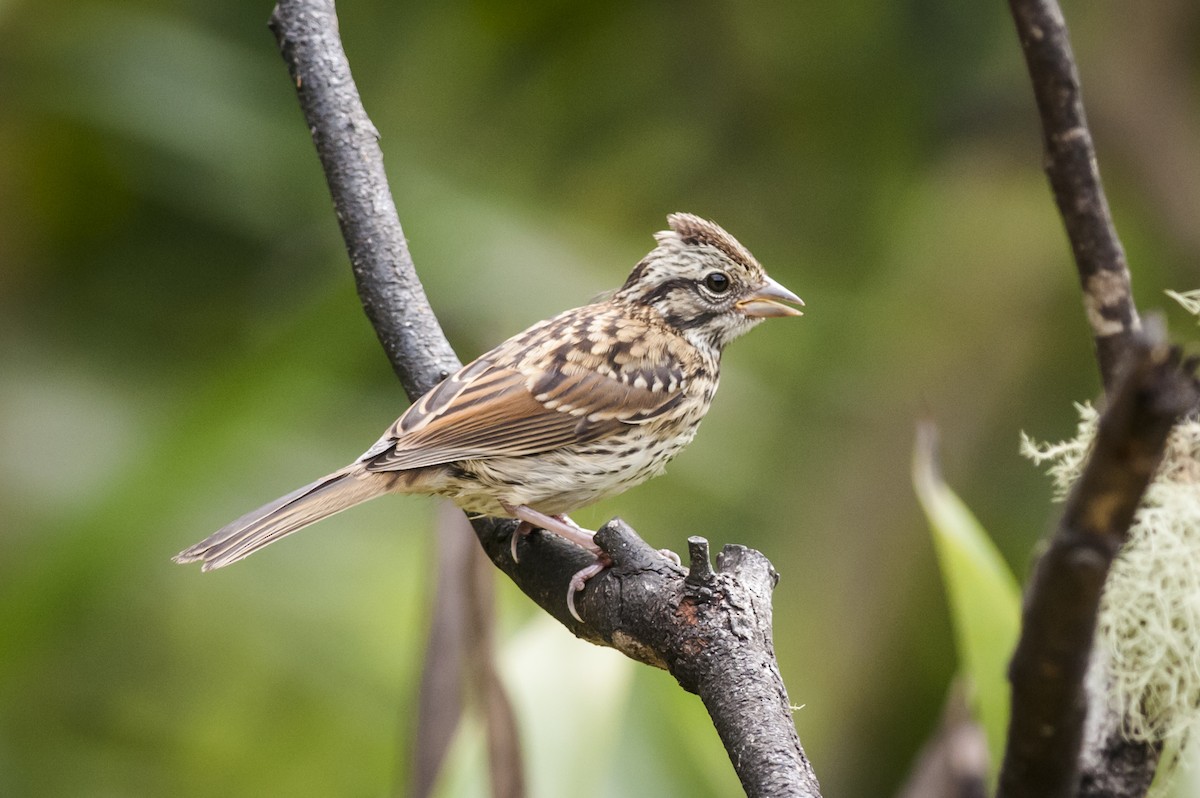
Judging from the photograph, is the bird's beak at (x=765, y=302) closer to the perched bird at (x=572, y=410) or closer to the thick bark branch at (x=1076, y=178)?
the perched bird at (x=572, y=410)

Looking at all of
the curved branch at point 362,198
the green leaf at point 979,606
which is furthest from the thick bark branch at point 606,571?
the green leaf at point 979,606

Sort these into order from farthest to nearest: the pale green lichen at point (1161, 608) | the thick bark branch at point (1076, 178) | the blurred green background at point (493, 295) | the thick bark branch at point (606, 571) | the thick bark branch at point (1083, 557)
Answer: the blurred green background at point (493, 295) < the pale green lichen at point (1161, 608) < the thick bark branch at point (606, 571) < the thick bark branch at point (1076, 178) < the thick bark branch at point (1083, 557)

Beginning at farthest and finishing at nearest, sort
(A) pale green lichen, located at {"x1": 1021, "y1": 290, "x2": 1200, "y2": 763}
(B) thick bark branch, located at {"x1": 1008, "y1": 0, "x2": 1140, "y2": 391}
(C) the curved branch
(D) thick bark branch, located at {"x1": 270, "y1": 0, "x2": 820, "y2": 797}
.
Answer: (C) the curved branch, (A) pale green lichen, located at {"x1": 1021, "y1": 290, "x2": 1200, "y2": 763}, (D) thick bark branch, located at {"x1": 270, "y1": 0, "x2": 820, "y2": 797}, (B) thick bark branch, located at {"x1": 1008, "y1": 0, "x2": 1140, "y2": 391}

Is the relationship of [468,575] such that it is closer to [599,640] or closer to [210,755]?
[599,640]

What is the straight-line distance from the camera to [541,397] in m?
2.99

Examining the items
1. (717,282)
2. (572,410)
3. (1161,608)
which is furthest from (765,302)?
(1161,608)

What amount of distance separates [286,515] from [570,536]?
1.87 ft

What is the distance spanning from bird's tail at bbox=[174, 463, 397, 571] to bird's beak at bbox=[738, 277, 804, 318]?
3.30 ft

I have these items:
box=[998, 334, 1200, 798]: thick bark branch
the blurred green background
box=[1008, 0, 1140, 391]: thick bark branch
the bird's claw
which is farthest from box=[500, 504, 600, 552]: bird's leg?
the blurred green background

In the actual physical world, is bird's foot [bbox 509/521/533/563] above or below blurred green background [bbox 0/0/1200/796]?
below

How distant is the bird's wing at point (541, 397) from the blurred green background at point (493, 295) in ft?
4.64

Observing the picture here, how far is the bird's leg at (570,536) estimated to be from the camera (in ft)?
7.27

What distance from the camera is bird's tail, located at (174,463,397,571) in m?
2.50

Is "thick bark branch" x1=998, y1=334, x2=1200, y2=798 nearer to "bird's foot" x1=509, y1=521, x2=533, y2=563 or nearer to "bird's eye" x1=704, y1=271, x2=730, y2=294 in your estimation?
"bird's foot" x1=509, y1=521, x2=533, y2=563
